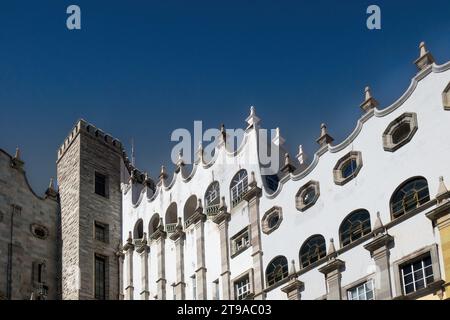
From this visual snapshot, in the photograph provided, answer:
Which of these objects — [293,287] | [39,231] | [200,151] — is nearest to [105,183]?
[39,231]

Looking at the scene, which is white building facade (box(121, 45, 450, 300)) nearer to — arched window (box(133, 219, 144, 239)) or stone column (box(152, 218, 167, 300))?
stone column (box(152, 218, 167, 300))

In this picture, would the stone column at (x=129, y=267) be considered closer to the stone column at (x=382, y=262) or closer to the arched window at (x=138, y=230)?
the arched window at (x=138, y=230)

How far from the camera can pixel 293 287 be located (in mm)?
36781

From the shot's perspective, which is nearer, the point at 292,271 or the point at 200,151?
the point at 292,271

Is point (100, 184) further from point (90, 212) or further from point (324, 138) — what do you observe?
point (324, 138)

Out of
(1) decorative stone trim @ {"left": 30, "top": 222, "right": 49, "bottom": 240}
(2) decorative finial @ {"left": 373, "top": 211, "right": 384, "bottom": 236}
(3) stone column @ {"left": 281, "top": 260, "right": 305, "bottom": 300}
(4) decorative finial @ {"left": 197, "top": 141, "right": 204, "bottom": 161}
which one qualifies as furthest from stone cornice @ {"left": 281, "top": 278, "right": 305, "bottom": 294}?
(1) decorative stone trim @ {"left": 30, "top": 222, "right": 49, "bottom": 240}

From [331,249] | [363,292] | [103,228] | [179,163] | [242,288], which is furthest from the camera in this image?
[103,228]

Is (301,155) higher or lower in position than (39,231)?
higher

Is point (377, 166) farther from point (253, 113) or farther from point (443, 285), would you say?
point (253, 113)

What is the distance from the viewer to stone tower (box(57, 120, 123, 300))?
47906 millimetres

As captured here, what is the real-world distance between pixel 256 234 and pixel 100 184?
1556cm

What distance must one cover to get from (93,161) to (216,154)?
1060 centimetres
